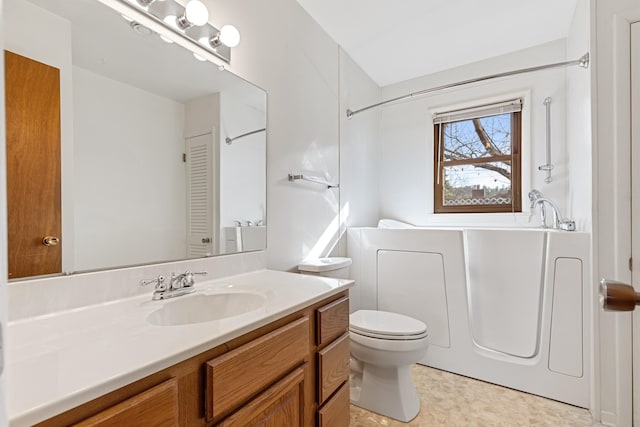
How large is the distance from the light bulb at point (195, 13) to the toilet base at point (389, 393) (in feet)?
6.30

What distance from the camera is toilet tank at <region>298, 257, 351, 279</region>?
5.90 ft

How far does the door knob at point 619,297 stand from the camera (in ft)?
1.64

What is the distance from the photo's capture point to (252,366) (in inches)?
32.7

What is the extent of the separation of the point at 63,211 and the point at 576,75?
2877mm

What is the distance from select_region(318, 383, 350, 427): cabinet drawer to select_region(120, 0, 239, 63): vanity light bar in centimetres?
156

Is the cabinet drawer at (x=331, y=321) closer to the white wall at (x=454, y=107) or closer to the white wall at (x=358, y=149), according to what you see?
the white wall at (x=358, y=149)

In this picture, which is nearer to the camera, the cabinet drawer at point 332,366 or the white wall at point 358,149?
the cabinet drawer at point 332,366

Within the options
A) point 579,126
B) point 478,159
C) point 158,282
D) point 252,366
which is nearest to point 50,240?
point 158,282

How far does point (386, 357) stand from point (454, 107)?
227 centimetres

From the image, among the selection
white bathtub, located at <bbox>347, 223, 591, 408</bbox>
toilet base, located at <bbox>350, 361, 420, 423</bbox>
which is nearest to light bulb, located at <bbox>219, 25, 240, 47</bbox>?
white bathtub, located at <bbox>347, 223, 591, 408</bbox>

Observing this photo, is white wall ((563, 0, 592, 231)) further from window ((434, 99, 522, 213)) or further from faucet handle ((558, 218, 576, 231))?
window ((434, 99, 522, 213))

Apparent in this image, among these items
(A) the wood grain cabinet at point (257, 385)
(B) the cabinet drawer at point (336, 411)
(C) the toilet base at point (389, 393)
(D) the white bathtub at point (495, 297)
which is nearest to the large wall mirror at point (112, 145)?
(A) the wood grain cabinet at point (257, 385)

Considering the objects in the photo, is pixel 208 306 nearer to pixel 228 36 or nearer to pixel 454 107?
pixel 228 36

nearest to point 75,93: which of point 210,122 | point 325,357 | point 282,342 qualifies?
point 210,122
